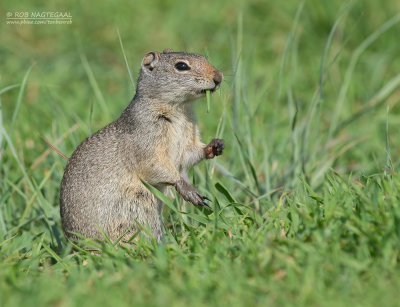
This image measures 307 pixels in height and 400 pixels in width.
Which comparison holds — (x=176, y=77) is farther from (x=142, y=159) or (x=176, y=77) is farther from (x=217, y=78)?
(x=142, y=159)

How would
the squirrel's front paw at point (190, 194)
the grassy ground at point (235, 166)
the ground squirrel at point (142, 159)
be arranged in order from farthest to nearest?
1. the ground squirrel at point (142, 159)
2. the squirrel's front paw at point (190, 194)
3. the grassy ground at point (235, 166)

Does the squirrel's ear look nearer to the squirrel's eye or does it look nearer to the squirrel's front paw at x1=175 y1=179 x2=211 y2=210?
the squirrel's eye

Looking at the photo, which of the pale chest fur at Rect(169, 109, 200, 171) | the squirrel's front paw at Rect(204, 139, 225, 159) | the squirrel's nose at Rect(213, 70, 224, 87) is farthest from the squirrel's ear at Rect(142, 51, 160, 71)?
the squirrel's front paw at Rect(204, 139, 225, 159)

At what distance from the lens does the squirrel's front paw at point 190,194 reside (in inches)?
153

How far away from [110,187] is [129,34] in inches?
161

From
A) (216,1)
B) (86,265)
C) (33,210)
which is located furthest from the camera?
(216,1)

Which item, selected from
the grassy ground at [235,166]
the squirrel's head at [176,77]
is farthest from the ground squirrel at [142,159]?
the grassy ground at [235,166]

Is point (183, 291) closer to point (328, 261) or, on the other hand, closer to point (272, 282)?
point (272, 282)

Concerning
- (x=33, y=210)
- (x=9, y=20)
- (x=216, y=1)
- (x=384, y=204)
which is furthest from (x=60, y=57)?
(x=384, y=204)

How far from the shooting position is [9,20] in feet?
25.2

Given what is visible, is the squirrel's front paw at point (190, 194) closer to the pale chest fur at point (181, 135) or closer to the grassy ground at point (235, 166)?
the grassy ground at point (235, 166)

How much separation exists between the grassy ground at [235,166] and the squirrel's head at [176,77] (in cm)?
39

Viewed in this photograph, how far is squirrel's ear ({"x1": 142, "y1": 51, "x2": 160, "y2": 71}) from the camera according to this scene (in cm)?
428

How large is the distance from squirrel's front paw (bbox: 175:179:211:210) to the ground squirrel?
0.02m
